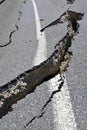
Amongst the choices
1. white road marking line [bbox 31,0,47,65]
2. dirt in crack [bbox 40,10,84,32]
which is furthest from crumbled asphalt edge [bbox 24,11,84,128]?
white road marking line [bbox 31,0,47,65]

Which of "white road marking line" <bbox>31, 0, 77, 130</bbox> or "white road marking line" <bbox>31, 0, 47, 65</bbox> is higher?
"white road marking line" <bbox>31, 0, 47, 65</bbox>

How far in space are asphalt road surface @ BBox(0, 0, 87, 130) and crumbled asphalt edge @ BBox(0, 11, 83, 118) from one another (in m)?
0.09

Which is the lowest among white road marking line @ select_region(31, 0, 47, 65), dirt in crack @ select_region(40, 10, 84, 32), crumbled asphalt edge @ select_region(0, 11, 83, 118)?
crumbled asphalt edge @ select_region(0, 11, 83, 118)

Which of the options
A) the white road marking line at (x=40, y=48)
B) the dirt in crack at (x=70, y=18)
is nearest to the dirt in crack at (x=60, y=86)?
the white road marking line at (x=40, y=48)

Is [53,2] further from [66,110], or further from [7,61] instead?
[66,110]

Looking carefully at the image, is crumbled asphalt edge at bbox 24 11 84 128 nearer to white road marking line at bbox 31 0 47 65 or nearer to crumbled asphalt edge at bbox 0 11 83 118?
crumbled asphalt edge at bbox 0 11 83 118

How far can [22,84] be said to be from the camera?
148 inches

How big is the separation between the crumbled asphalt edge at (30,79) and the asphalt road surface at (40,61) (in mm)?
88

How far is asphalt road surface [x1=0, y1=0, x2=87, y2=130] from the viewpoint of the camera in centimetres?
305

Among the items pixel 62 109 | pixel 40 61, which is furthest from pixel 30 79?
pixel 62 109

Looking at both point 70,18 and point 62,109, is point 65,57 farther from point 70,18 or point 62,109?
point 70,18

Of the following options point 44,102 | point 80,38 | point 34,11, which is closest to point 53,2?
point 34,11

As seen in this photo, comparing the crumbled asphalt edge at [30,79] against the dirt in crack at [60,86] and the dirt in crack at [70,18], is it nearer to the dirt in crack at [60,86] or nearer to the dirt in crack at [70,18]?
the dirt in crack at [60,86]

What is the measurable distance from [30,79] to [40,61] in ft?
1.41
